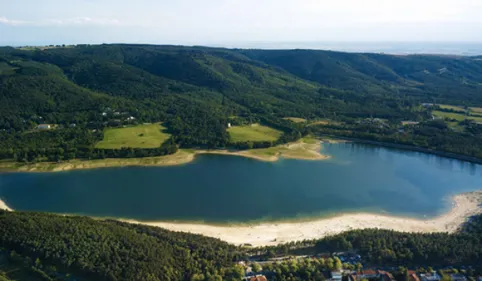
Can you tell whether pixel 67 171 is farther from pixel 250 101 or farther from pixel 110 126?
pixel 250 101

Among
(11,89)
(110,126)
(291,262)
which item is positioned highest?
(11,89)

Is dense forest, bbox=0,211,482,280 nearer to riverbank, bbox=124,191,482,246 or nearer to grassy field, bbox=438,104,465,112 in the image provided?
riverbank, bbox=124,191,482,246

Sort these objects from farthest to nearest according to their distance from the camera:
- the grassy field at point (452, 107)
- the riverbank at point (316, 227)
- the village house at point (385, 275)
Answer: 1. the grassy field at point (452, 107)
2. the riverbank at point (316, 227)
3. the village house at point (385, 275)

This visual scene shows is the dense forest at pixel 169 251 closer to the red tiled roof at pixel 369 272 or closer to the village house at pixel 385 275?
the red tiled roof at pixel 369 272

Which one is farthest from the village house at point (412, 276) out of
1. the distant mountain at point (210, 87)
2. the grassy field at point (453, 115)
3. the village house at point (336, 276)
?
the grassy field at point (453, 115)

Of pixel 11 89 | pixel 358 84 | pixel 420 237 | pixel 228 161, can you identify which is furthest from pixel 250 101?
pixel 420 237

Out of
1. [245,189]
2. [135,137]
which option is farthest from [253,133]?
[245,189]
